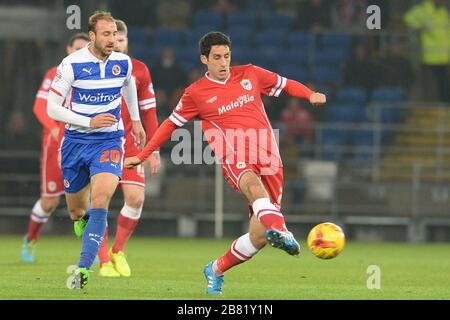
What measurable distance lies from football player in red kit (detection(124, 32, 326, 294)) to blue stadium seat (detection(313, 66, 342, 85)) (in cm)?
1350

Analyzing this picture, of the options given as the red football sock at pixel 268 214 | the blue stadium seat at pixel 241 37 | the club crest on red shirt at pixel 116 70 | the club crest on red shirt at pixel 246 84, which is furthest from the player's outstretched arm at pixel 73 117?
the blue stadium seat at pixel 241 37

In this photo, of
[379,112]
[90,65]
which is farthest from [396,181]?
[90,65]

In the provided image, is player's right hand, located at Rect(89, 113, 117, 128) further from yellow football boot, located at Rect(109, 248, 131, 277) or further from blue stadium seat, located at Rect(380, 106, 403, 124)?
blue stadium seat, located at Rect(380, 106, 403, 124)

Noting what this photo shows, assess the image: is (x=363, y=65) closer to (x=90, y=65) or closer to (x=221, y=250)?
(x=221, y=250)

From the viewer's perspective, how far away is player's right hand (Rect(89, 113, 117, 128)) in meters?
10.6

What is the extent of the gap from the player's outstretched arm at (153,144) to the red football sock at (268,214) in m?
1.00

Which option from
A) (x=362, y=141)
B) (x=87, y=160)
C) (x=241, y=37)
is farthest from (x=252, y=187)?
(x=241, y=37)

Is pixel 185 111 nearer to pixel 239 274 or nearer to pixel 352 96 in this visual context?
pixel 239 274

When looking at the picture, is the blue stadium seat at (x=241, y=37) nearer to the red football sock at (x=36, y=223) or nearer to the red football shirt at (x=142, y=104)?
the red football sock at (x=36, y=223)

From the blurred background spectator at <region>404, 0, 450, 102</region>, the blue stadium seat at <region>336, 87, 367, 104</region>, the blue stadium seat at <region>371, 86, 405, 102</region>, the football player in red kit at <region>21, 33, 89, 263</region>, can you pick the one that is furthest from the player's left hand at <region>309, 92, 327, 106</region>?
the blurred background spectator at <region>404, 0, 450, 102</region>

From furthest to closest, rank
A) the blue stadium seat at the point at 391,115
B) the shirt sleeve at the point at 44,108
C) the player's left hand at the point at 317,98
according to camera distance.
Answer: the blue stadium seat at the point at 391,115
the shirt sleeve at the point at 44,108
the player's left hand at the point at 317,98

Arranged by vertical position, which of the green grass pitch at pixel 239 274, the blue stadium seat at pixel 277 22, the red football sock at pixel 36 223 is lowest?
the green grass pitch at pixel 239 274

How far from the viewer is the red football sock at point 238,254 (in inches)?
393

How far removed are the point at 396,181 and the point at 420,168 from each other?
0.43 m
